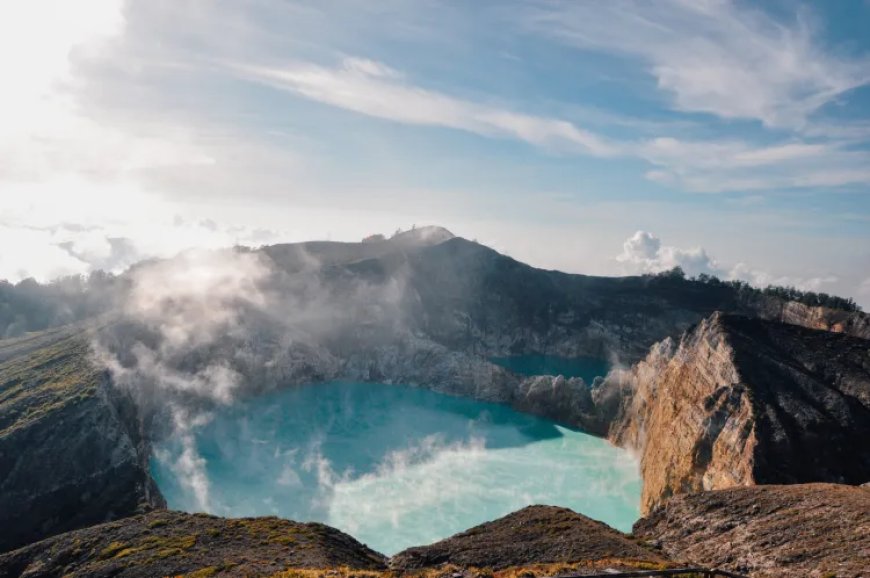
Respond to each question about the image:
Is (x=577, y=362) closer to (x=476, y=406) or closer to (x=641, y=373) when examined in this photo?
(x=476, y=406)

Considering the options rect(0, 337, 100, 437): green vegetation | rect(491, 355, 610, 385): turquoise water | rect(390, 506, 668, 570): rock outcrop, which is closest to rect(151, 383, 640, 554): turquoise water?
rect(0, 337, 100, 437): green vegetation

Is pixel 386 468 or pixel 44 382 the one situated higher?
pixel 44 382

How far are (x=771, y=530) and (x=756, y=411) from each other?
1009 inches

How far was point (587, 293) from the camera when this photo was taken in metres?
199

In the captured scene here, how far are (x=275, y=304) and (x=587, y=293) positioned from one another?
113 m

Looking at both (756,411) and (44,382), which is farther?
(44,382)

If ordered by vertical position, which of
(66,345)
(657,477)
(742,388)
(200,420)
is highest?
(742,388)

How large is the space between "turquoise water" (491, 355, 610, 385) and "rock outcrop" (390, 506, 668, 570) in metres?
114

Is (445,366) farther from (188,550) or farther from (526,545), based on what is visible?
(188,550)

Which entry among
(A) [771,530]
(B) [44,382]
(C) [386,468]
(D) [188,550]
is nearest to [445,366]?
(C) [386,468]

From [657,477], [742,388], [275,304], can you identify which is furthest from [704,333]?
[275,304]

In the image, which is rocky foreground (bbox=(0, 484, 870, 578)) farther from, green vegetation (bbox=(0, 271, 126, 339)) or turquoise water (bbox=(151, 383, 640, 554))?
green vegetation (bbox=(0, 271, 126, 339))

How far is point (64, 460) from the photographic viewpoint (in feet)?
215

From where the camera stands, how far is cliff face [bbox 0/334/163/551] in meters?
59.6
